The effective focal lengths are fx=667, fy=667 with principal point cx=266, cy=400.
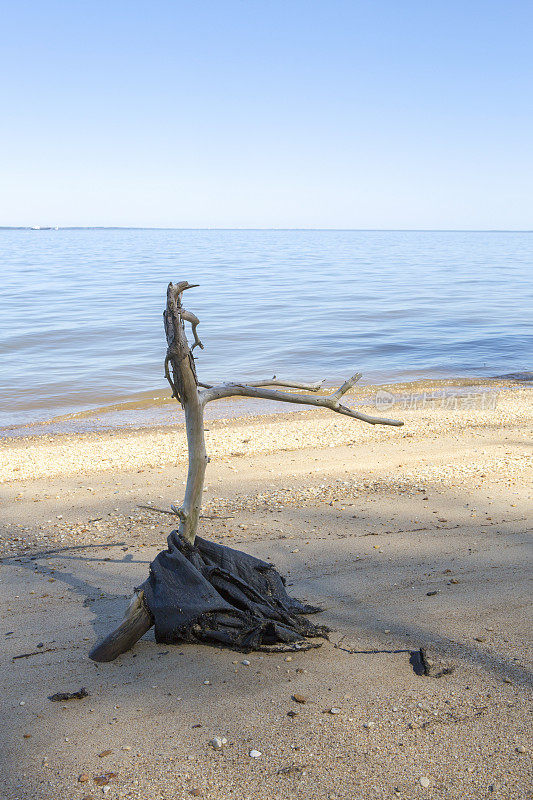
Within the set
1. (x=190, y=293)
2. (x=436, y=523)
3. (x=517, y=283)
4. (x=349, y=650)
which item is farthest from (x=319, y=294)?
(x=349, y=650)

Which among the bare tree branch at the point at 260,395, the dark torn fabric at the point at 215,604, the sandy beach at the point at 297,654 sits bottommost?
the sandy beach at the point at 297,654

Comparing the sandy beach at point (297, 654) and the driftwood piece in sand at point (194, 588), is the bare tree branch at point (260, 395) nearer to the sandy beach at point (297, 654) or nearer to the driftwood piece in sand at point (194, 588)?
the driftwood piece in sand at point (194, 588)

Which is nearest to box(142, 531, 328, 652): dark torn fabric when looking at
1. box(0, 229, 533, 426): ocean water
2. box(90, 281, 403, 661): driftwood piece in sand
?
box(90, 281, 403, 661): driftwood piece in sand

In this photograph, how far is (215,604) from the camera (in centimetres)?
372

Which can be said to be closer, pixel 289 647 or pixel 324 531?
pixel 289 647

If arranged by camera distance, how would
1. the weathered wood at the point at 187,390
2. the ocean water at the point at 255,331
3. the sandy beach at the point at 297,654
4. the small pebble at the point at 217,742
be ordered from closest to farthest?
the sandy beach at the point at 297,654 < the small pebble at the point at 217,742 < the weathered wood at the point at 187,390 < the ocean water at the point at 255,331

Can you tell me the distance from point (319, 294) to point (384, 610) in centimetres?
3398

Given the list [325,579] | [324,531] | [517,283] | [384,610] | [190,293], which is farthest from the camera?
[517,283]

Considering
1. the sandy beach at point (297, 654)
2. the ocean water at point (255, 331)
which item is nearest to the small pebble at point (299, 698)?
the sandy beach at point (297, 654)

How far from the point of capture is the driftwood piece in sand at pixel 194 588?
3.64 meters

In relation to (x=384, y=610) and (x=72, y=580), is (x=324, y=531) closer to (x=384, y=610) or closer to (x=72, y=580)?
(x=384, y=610)

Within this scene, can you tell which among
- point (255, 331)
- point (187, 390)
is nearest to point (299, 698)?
point (187, 390)

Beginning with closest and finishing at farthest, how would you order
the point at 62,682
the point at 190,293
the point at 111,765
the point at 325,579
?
the point at 111,765 → the point at 62,682 → the point at 325,579 → the point at 190,293

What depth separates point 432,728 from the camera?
3094mm
